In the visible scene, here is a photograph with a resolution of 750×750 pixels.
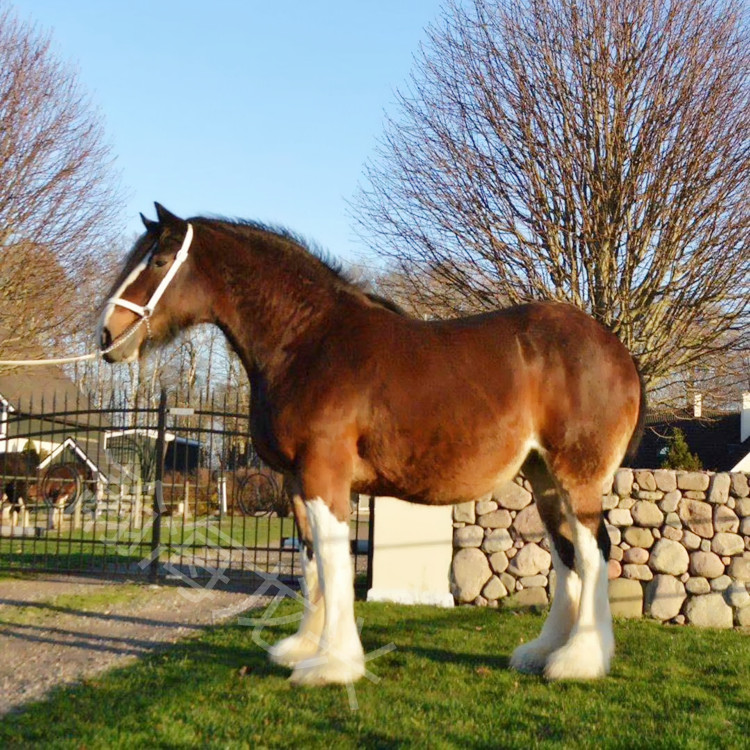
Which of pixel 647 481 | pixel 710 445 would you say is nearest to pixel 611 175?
pixel 647 481

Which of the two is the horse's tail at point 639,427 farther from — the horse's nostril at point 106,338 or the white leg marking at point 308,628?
the horse's nostril at point 106,338

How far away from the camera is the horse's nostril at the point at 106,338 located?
4574 mm

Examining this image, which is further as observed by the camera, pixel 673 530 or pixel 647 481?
pixel 647 481

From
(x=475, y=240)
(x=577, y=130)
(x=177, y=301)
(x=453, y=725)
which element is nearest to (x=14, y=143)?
(x=475, y=240)

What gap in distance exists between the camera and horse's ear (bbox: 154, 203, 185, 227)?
15.2ft

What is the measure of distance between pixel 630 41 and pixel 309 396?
7.95 m

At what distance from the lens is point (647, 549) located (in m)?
7.75

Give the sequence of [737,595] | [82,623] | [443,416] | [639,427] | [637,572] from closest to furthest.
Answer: [443,416] < [639,427] < [82,623] < [737,595] < [637,572]

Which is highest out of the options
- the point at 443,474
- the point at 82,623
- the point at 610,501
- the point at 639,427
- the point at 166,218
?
the point at 166,218

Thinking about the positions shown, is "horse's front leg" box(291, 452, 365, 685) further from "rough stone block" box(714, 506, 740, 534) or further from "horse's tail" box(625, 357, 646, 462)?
"rough stone block" box(714, 506, 740, 534)

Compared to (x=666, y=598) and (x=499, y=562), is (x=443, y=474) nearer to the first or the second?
(x=499, y=562)

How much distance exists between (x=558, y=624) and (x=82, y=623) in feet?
13.3

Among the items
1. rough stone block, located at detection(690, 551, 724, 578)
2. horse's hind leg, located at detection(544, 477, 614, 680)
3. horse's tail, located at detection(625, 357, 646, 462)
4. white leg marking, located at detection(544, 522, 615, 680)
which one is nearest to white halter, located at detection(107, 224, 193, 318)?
horse's hind leg, located at detection(544, 477, 614, 680)

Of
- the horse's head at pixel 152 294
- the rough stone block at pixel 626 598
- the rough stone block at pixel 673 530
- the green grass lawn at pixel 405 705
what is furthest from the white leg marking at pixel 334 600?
the rough stone block at pixel 673 530
